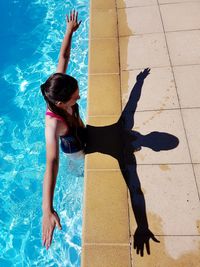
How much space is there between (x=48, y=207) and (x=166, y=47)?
13.1 ft

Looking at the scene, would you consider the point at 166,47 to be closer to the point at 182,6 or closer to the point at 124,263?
the point at 182,6

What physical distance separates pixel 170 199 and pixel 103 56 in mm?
3031

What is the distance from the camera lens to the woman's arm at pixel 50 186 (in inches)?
106

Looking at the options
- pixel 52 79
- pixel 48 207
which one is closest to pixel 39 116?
pixel 52 79

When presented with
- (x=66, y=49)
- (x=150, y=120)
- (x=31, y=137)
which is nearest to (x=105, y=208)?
(x=150, y=120)

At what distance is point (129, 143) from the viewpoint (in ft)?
14.1

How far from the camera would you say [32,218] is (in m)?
5.00

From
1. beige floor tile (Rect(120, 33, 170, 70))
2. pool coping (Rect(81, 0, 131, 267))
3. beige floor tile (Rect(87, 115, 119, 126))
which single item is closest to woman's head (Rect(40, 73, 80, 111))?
pool coping (Rect(81, 0, 131, 267))

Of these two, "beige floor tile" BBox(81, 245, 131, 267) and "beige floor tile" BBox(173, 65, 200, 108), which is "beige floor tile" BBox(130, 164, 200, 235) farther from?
"beige floor tile" BBox(173, 65, 200, 108)

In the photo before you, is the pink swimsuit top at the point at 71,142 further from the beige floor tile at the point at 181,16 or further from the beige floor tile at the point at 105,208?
the beige floor tile at the point at 181,16

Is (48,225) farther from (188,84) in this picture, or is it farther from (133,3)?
(133,3)

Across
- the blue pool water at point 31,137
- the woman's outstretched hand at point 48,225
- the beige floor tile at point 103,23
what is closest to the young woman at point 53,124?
the woman's outstretched hand at point 48,225

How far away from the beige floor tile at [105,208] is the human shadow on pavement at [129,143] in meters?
0.14

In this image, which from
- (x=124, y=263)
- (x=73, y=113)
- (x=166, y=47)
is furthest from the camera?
(x=166, y=47)
